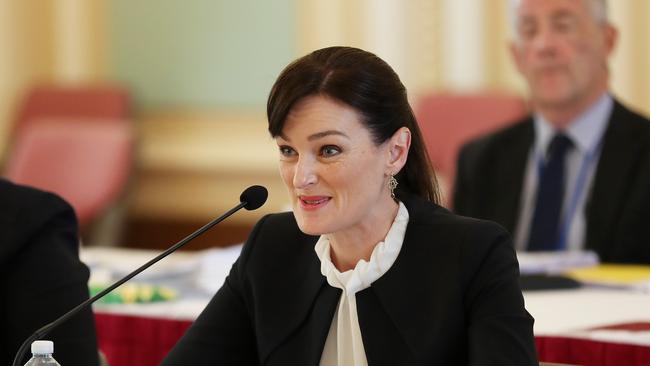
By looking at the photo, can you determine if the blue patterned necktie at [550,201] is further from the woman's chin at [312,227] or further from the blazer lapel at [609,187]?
the woman's chin at [312,227]

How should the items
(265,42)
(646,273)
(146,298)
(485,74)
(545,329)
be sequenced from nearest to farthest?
1. (545,329)
2. (146,298)
3. (646,273)
4. (485,74)
5. (265,42)

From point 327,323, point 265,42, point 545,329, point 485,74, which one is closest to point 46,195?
point 327,323

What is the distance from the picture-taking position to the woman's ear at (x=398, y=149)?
93.7 inches

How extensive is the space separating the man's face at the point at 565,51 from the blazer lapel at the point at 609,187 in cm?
26

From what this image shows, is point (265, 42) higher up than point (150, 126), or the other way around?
point (265, 42)

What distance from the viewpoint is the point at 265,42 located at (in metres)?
6.77

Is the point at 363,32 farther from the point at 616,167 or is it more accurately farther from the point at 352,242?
the point at 352,242

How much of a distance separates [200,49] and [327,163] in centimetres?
478

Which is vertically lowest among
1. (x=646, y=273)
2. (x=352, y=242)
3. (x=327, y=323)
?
(x=646, y=273)

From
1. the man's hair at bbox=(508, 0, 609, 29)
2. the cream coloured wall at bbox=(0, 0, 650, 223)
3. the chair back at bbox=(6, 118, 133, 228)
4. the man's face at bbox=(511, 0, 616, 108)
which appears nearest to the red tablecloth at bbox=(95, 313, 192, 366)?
the man's face at bbox=(511, 0, 616, 108)

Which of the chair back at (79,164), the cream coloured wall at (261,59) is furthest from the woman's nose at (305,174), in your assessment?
the chair back at (79,164)

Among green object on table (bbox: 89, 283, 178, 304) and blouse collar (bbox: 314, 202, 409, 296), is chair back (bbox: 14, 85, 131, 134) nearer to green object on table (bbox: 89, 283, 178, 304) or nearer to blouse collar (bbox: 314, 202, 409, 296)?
green object on table (bbox: 89, 283, 178, 304)

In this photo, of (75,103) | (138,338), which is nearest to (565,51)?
(138,338)

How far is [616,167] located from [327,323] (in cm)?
203
